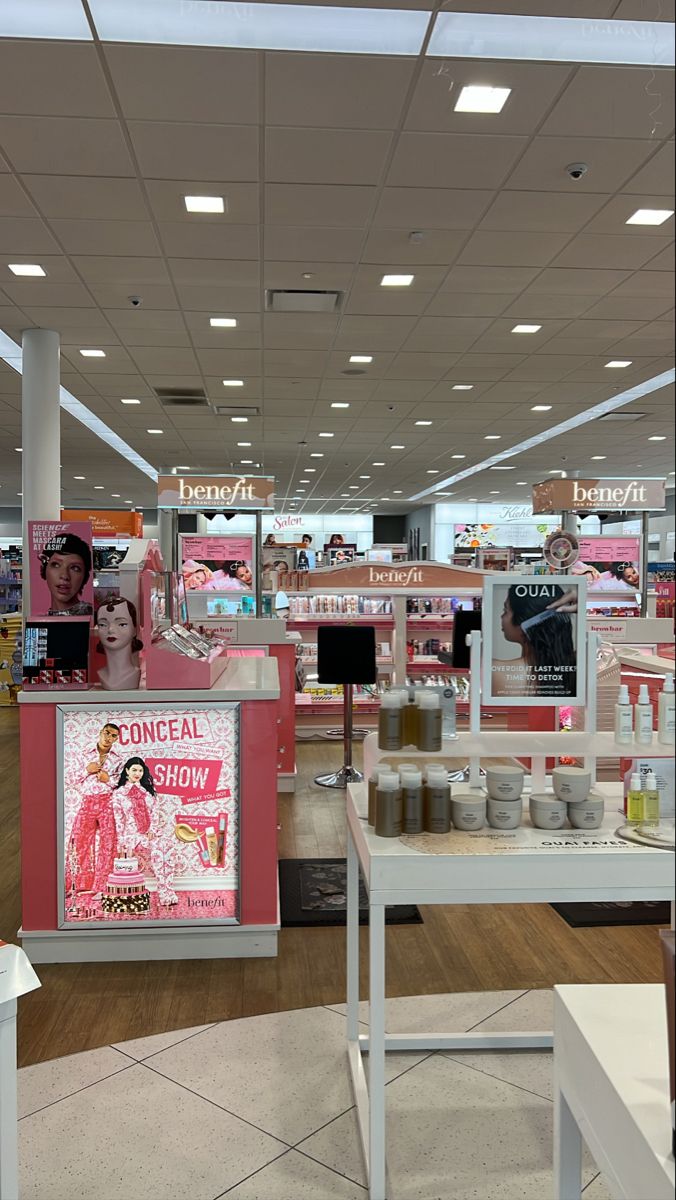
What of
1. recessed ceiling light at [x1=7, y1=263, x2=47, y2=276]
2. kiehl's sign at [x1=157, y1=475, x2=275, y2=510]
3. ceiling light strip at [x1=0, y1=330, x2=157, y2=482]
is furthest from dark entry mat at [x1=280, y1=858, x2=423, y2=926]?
ceiling light strip at [x1=0, y1=330, x2=157, y2=482]

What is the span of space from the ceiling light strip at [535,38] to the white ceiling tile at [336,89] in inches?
7.9

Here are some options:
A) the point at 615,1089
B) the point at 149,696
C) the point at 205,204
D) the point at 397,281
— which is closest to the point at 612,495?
the point at 397,281

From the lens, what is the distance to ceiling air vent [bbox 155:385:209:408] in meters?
9.81

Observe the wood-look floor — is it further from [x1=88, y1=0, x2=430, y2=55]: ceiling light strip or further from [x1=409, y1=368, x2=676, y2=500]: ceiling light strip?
[x1=88, y1=0, x2=430, y2=55]: ceiling light strip

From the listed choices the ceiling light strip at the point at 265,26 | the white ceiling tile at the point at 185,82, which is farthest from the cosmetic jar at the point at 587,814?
the white ceiling tile at the point at 185,82

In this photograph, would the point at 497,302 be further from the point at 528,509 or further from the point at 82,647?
the point at 528,509

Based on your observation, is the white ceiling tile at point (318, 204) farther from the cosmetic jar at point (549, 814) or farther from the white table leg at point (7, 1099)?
the white table leg at point (7, 1099)

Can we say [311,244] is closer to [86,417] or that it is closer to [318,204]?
[318,204]

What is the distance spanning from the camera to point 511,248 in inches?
216

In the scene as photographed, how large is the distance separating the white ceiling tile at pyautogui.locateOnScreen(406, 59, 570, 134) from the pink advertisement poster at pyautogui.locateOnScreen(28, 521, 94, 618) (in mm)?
2269

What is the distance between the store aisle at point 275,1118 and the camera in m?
2.26

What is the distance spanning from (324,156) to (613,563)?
704 centimetres

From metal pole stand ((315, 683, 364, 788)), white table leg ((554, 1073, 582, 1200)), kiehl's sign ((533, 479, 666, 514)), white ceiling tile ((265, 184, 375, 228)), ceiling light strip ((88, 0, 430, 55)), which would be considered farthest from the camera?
kiehl's sign ((533, 479, 666, 514))

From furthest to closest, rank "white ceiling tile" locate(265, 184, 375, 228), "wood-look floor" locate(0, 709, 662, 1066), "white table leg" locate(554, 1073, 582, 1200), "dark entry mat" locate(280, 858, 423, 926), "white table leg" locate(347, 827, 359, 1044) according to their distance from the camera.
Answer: "white ceiling tile" locate(265, 184, 375, 228) < "dark entry mat" locate(280, 858, 423, 926) < "wood-look floor" locate(0, 709, 662, 1066) < "white table leg" locate(347, 827, 359, 1044) < "white table leg" locate(554, 1073, 582, 1200)
